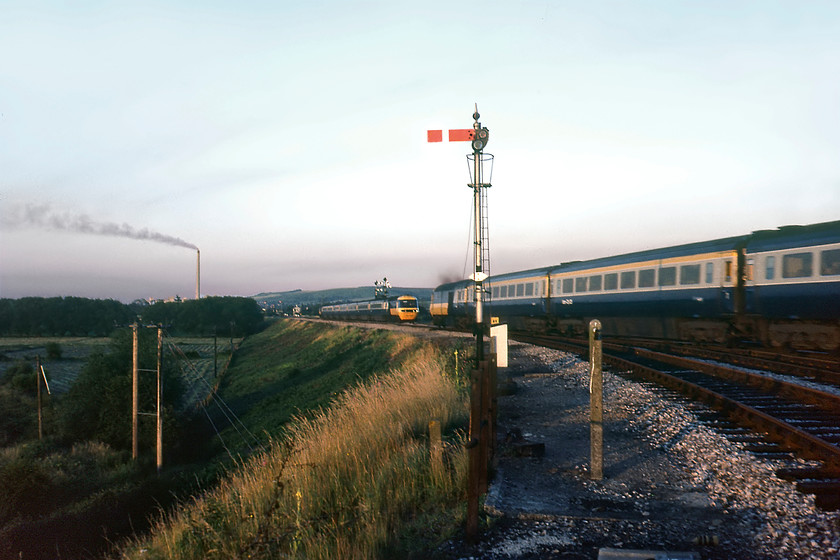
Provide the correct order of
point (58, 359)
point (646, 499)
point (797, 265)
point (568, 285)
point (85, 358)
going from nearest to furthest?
point (646, 499) → point (797, 265) → point (568, 285) → point (85, 358) → point (58, 359)

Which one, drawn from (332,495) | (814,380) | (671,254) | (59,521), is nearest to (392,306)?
(59,521)

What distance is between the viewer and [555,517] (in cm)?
483

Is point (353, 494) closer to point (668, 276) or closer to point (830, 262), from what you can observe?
point (830, 262)

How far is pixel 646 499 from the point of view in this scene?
5281mm

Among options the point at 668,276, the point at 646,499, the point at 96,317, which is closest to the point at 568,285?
the point at 668,276

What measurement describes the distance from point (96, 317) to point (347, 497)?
126396 millimetres

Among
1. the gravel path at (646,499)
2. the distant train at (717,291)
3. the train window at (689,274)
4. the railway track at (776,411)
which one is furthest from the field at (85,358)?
the gravel path at (646,499)

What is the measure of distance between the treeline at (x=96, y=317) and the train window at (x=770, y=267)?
100 m

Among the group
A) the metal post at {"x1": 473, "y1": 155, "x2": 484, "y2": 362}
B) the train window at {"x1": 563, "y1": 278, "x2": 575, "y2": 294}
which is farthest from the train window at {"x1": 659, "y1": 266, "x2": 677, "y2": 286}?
the metal post at {"x1": 473, "y1": 155, "x2": 484, "y2": 362}

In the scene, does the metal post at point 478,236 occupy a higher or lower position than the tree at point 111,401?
higher

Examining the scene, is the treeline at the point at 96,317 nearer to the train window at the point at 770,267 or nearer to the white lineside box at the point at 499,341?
the train window at the point at 770,267

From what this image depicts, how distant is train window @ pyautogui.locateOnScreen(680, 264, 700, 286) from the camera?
56.1 feet

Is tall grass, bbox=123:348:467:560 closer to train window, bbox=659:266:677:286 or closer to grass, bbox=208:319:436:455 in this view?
train window, bbox=659:266:677:286

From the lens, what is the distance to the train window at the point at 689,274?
56.1 ft
